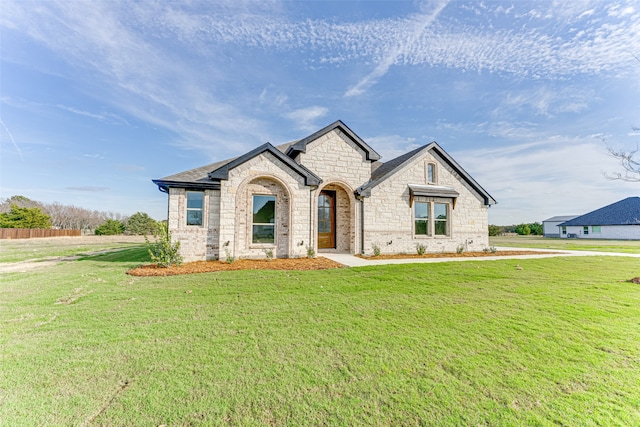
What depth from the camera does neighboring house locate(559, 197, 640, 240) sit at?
3947 centimetres

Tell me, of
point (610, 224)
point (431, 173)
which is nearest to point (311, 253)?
point (431, 173)

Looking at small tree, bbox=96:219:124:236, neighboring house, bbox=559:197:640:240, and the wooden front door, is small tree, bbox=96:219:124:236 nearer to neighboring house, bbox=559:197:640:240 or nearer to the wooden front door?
the wooden front door

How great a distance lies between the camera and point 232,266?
33.3 feet

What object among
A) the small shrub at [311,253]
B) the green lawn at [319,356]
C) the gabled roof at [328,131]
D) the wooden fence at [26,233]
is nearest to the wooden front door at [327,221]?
the small shrub at [311,253]

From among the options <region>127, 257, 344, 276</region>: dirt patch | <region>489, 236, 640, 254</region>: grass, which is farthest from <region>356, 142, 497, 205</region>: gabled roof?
<region>489, 236, 640, 254</region>: grass

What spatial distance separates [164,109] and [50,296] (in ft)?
45.2

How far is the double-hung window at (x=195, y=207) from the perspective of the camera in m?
11.5

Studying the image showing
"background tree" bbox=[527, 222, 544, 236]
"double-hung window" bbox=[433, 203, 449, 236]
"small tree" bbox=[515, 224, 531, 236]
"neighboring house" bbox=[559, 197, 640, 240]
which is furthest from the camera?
"background tree" bbox=[527, 222, 544, 236]

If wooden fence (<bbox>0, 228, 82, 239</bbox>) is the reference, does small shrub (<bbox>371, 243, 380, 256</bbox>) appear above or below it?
below

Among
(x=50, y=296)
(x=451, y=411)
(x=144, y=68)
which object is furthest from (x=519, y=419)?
(x=144, y=68)

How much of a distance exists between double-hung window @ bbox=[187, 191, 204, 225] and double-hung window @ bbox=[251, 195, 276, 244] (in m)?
2.28

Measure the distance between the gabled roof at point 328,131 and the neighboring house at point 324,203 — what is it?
0.05 meters

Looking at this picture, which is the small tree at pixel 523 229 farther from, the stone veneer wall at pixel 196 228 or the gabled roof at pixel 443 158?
the stone veneer wall at pixel 196 228

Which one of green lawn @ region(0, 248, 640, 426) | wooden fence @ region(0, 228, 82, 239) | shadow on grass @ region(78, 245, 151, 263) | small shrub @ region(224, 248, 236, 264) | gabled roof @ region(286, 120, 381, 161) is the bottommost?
green lawn @ region(0, 248, 640, 426)
